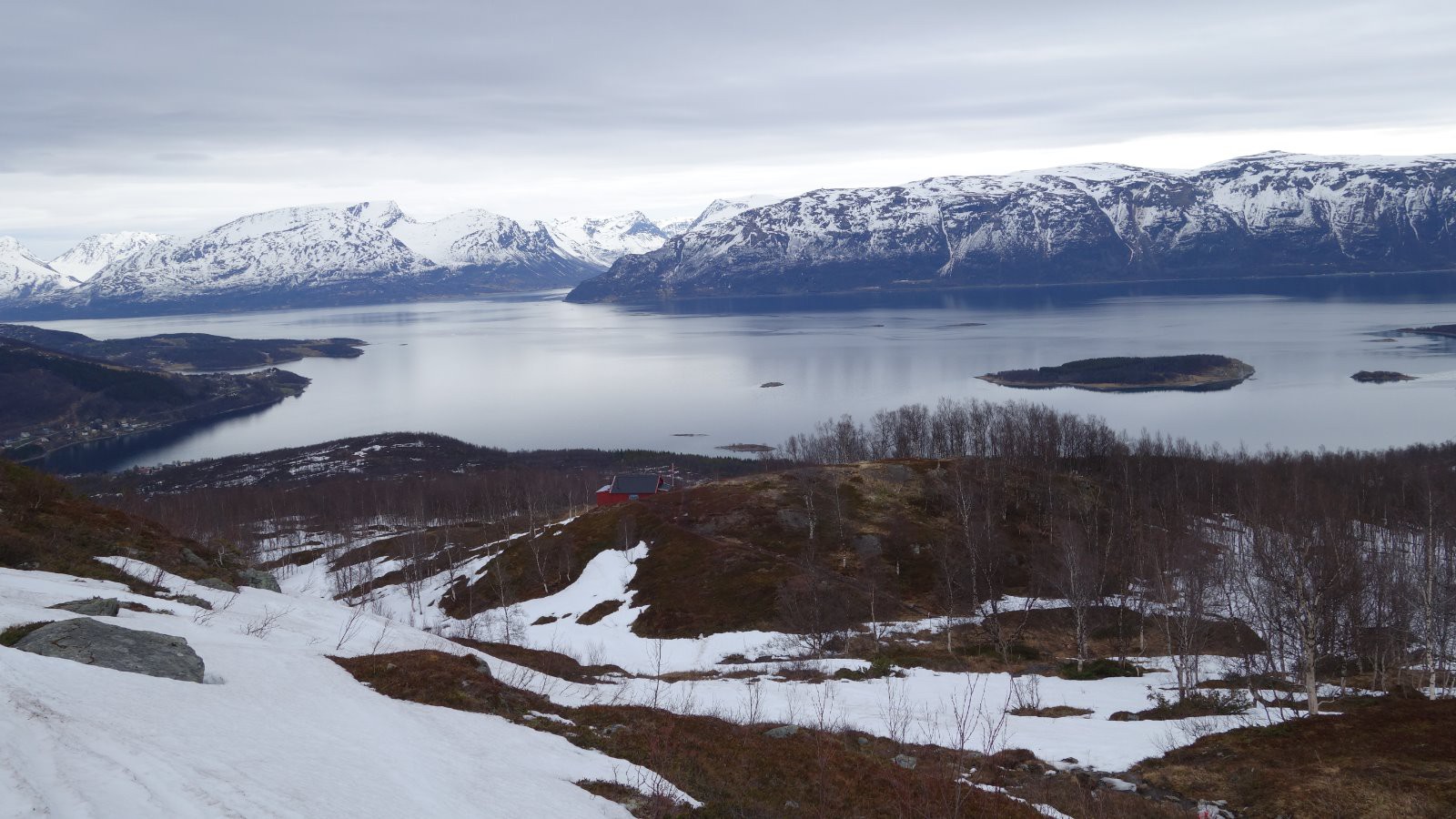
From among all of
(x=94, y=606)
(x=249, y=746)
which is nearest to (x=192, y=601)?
(x=94, y=606)

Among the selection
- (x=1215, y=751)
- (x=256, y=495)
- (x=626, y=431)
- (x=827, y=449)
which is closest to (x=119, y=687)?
(x=1215, y=751)

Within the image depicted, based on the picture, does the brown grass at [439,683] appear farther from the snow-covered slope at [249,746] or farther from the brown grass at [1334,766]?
the brown grass at [1334,766]

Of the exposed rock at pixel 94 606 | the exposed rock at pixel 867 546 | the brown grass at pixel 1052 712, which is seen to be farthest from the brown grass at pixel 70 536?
the exposed rock at pixel 867 546

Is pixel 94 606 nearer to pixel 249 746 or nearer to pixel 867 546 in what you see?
pixel 249 746

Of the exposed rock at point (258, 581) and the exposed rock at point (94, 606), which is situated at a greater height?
the exposed rock at point (94, 606)

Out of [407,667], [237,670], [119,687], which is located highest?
[119,687]

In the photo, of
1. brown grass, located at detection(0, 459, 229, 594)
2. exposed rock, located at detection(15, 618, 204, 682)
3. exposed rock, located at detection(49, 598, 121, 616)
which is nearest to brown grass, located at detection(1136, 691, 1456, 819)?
exposed rock, located at detection(15, 618, 204, 682)

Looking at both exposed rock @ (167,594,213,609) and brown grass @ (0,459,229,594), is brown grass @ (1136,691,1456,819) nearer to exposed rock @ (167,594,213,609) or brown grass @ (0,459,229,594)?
exposed rock @ (167,594,213,609)

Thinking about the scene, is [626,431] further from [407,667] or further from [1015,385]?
[407,667]
